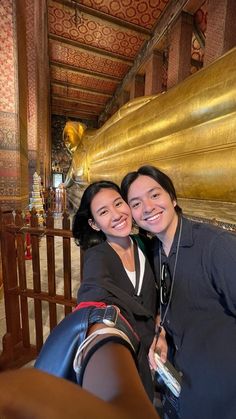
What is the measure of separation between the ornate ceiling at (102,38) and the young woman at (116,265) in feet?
13.0

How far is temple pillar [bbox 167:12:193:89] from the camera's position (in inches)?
132

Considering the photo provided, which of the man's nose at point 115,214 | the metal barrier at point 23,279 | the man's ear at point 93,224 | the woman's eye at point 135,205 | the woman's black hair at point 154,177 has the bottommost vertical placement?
the metal barrier at point 23,279

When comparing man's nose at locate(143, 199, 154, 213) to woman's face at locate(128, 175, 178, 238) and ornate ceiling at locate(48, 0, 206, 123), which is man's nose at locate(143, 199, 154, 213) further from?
ornate ceiling at locate(48, 0, 206, 123)

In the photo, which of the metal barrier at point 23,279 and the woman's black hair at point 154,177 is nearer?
the woman's black hair at point 154,177

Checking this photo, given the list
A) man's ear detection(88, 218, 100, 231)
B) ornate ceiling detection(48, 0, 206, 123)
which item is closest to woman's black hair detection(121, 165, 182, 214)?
man's ear detection(88, 218, 100, 231)

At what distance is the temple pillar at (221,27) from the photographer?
8.29ft

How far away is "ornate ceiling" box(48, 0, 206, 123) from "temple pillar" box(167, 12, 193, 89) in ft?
0.54

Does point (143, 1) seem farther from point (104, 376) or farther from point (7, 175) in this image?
point (104, 376)

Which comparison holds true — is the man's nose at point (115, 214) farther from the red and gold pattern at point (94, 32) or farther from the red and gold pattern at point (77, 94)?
the red and gold pattern at point (77, 94)

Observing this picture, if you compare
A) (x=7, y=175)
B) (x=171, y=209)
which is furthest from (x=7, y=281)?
(x=7, y=175)

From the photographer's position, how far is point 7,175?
8.06 ft

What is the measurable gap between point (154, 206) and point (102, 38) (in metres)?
4.98

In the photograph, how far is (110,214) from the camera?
0.72m

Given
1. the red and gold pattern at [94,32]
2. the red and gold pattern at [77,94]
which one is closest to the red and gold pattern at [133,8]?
the red and gold pattern at [94,32]
